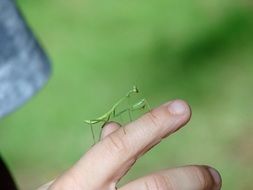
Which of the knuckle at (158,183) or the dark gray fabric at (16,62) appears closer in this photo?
the knuckle at (158,183)

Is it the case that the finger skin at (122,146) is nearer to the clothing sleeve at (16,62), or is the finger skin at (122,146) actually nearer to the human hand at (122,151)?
the human hand at (122,151)

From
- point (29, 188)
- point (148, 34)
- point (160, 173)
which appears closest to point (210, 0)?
point (148, 34)

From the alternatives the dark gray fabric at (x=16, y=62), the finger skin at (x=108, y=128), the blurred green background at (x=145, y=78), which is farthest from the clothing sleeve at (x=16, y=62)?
the blurred green background at (x=145, y=78)

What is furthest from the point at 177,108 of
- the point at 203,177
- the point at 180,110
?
the point at 203,177

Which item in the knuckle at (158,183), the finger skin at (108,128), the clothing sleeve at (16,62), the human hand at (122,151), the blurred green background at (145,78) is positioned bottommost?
the blurred green background at (145,78)

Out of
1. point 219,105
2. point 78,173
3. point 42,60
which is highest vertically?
point 42,60

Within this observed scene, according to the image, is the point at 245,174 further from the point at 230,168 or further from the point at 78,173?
the point at 78,173
